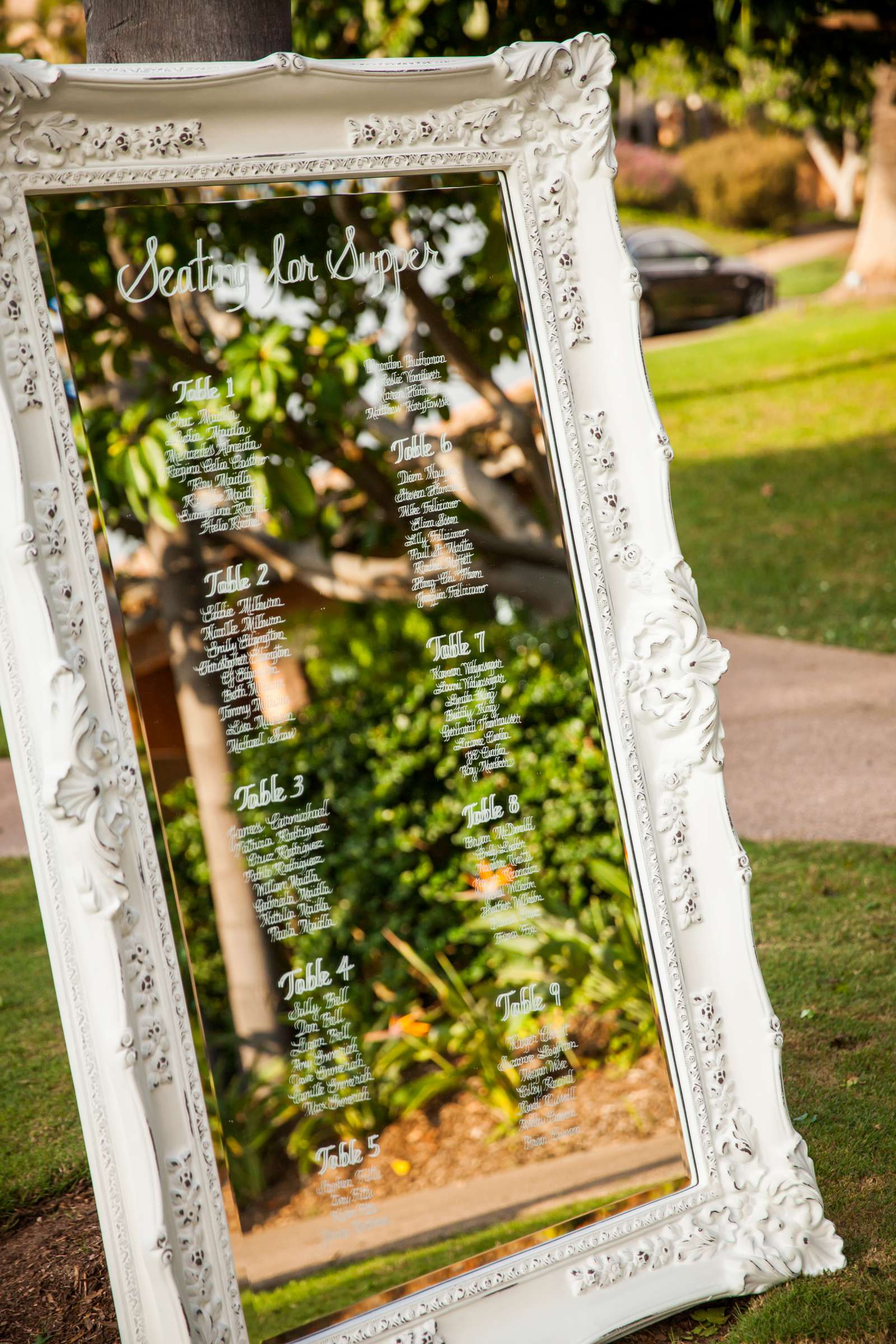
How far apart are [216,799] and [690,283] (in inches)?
603

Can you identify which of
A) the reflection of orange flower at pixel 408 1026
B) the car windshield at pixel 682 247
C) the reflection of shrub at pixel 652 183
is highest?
the reflection of shrub at pixel 652 183

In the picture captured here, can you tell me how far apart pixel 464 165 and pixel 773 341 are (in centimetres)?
1306

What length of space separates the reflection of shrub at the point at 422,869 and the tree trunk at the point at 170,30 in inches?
54.1

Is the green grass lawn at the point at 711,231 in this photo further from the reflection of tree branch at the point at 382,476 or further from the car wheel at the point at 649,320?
the reflection of tree branch at the point at 382,476

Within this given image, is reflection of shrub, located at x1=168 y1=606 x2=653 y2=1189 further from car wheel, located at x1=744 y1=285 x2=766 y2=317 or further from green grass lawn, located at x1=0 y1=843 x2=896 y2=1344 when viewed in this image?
car wheel, located at x1=744 y1=285 x2=766 y2=317

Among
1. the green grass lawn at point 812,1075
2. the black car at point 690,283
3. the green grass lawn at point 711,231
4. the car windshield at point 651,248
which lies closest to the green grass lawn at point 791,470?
the black car at point 690,283

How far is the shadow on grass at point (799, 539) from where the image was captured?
8.00 m

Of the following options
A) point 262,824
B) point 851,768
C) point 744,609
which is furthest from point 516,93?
point 744,609

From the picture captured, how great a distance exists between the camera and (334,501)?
2291 millimetres

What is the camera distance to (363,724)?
7.57 ft

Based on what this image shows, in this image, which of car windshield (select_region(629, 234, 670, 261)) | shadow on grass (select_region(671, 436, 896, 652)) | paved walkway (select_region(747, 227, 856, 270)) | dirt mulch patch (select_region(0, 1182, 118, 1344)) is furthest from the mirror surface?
paved walkway (select_region(747, 227, 856, 270))

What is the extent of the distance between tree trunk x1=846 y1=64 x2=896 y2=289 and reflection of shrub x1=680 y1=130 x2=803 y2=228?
741 centimetres

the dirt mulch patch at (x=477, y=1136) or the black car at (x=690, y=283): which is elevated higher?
the black car at (x=690, y=283)

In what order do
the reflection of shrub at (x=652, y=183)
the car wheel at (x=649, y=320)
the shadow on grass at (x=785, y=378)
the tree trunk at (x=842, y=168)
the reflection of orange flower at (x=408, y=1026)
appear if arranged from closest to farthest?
the reflection of orange flower at (x=408, y=1026)
the shadow on grass at (x=785, y=378)
the car wheel at (x=649, y=320)
the tree trunk at (x=842, y=168)
the reflection of shrub at (x=652, y=183)
